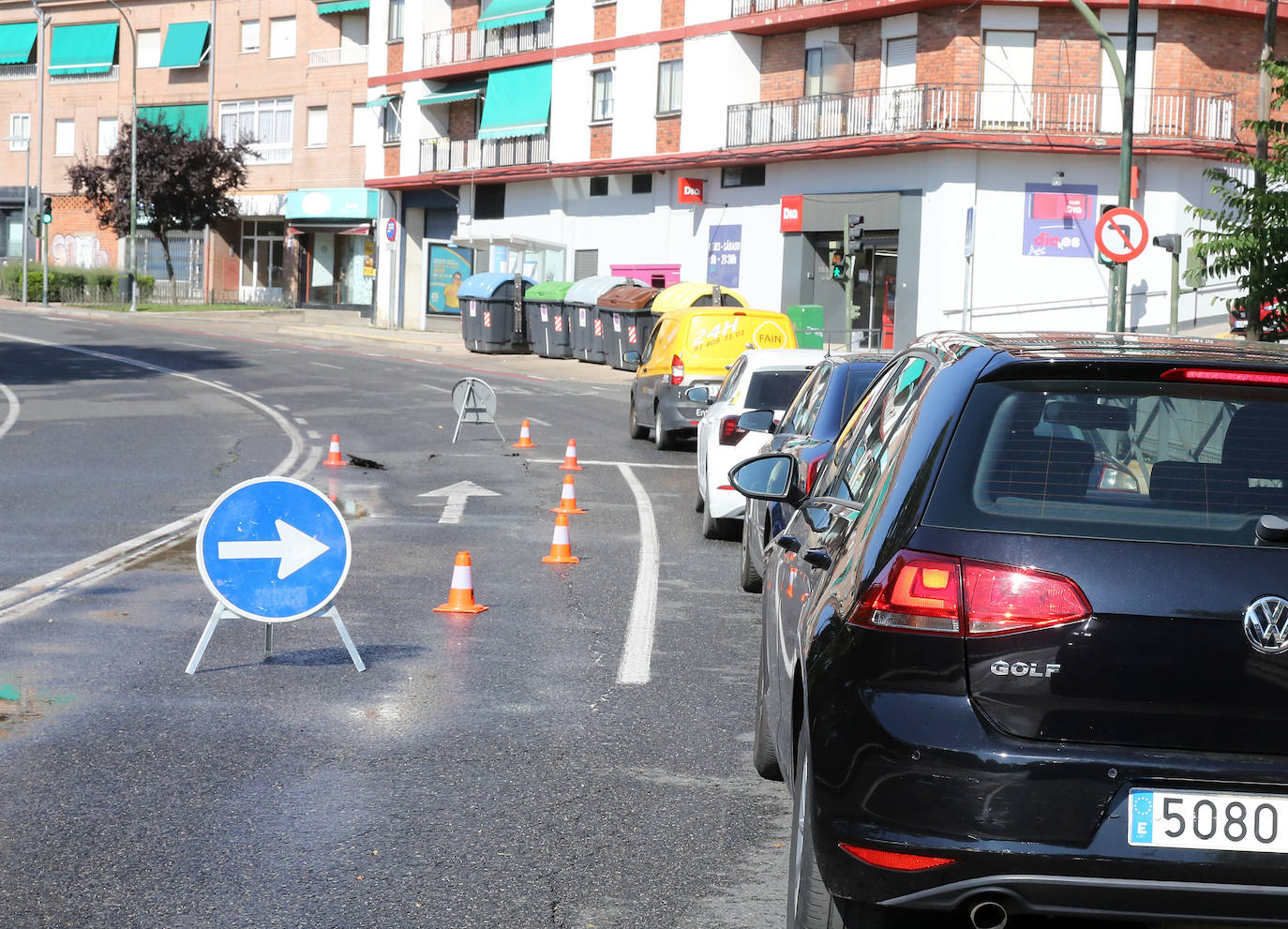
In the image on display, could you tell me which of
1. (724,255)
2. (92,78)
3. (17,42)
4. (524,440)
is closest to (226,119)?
(92,78)

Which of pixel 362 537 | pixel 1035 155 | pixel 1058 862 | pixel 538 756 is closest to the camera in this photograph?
pixel 1058 862

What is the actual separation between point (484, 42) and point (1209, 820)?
49406mm

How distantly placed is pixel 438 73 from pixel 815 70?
16.4m

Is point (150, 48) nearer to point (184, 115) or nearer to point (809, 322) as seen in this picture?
point (184, 115)

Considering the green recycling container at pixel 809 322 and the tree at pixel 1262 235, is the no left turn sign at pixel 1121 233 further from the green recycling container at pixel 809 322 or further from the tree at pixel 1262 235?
the green recycling container at pixel 809 322

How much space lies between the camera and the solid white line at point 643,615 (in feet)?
26.0

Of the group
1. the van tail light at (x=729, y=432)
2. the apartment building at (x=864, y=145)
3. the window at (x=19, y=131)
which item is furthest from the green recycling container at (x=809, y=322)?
the window at (x=19, y=131)

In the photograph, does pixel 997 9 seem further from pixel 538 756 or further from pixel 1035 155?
pixel 538 756

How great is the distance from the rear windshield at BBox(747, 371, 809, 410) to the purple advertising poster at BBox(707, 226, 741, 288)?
91.6ft

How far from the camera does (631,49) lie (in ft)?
146

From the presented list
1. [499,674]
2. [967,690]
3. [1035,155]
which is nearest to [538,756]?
[499,674]

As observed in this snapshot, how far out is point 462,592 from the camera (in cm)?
944

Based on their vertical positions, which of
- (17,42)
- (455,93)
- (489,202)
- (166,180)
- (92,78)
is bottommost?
(489,202)

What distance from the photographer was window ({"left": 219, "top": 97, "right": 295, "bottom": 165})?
6256 centimetres
